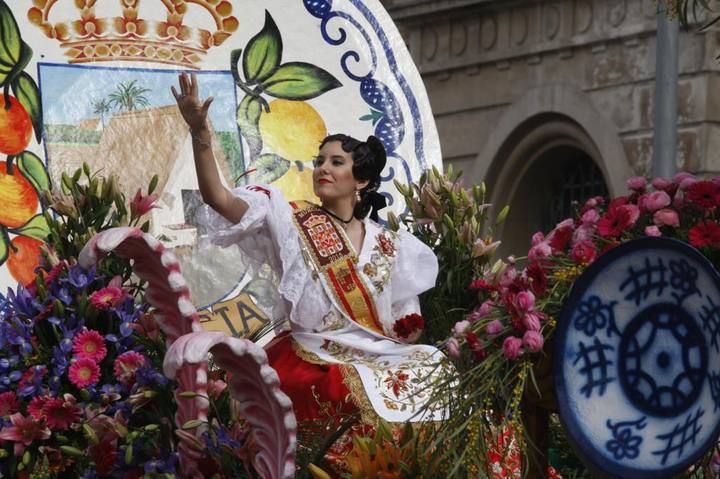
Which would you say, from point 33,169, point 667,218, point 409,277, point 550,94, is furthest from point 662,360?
point 550,94

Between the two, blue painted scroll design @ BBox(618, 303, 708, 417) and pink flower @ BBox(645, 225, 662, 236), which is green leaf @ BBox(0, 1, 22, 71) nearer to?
pink flower @ BBox(645, 225, 662, 236)

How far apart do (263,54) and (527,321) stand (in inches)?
139

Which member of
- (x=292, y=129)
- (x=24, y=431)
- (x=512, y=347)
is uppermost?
(x=292, y=129)

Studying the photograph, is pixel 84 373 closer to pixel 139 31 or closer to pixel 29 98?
pixel 29 98

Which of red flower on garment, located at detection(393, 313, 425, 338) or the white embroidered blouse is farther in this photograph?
red flower on garment, located at detection(393, 313, 425, 338)

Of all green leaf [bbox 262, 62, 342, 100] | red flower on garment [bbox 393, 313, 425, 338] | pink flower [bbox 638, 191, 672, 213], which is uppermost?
green leaf [bbox 262, 62, 342, 100]

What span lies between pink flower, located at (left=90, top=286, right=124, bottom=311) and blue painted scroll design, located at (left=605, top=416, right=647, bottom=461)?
6.17 ft

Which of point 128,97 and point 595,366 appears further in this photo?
point 128,97

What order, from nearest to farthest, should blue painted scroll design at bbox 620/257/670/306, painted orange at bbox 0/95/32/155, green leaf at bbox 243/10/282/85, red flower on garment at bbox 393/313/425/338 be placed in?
blue painted scroll design at bbox 620/257/670/306, red flower on garment at bbox 393/313/425/338, painted orange at bbox 0/95/32/155, green leaf at bbox 243/10/282/85

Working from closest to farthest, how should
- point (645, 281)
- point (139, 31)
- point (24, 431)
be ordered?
point (645, 281)
point (24, 431)
point (139, 31)

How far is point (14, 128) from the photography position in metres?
6.91

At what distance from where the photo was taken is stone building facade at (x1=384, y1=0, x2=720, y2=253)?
1450 cm

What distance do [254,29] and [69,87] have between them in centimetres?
83

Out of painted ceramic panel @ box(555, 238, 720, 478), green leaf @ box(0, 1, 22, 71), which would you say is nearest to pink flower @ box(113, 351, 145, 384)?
painted ceramic panel @ box(555, 238, 720, 478)
